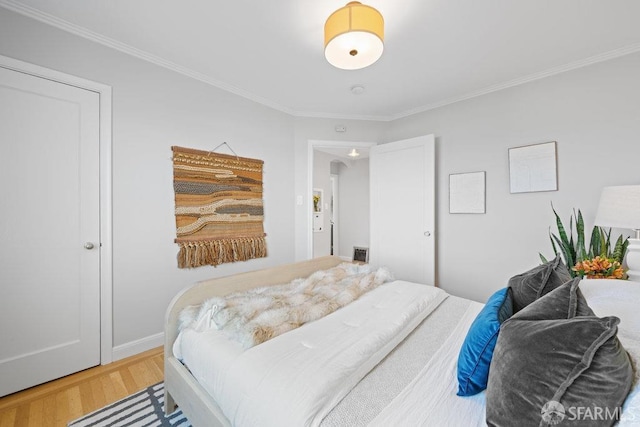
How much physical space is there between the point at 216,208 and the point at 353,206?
399 cm

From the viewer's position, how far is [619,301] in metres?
1.07

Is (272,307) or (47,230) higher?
(47,230)

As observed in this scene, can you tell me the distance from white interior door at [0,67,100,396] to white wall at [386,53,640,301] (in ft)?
11.2

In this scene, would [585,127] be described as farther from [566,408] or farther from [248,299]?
[248,299]

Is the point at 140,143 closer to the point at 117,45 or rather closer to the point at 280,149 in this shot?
the point at 117,45

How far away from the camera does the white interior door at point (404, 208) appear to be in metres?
3.10

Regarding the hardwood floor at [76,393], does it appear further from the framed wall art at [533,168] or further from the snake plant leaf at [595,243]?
the framed wall art at [533,168]

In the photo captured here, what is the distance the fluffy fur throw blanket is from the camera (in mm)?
1261

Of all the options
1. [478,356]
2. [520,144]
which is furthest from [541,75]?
[478,356]

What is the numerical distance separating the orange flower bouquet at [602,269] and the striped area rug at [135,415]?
9.09ft

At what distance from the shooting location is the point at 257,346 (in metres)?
1.16

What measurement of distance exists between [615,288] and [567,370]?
39.5 inches

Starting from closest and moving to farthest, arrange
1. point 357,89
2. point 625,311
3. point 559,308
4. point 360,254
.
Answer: point 559,308 < point 625,311 < point 357,89 < point 360,254

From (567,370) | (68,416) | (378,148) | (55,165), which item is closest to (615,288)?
→ (567,370)
